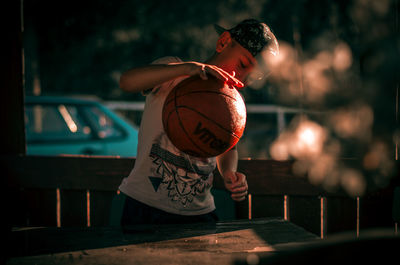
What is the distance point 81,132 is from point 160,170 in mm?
3455

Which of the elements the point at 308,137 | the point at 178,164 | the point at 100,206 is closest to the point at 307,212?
the point at 178,164

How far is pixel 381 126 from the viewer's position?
908 cm

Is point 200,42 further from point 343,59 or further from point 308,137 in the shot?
point 308,137

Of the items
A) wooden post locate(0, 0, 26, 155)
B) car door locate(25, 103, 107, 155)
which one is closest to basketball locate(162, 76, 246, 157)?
wooden post locate(0, 0, 26, 155)

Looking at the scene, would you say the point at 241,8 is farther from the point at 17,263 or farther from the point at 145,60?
the point at 17,263

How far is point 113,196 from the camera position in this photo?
10.9 feet

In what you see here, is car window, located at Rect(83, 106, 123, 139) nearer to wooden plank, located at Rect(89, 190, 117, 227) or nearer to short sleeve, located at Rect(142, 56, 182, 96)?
wooden plank, located at Rect(89, 190, 117, 227)

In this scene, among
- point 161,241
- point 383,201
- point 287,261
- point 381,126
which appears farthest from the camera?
point 381,126

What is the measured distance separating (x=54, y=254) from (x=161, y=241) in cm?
49

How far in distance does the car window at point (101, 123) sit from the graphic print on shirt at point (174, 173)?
10.7ft

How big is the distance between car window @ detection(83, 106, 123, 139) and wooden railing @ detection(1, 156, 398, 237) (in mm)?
2064

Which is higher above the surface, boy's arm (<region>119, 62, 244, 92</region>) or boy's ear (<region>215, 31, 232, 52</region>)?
boy's ear (<region>215, 31, 232, 52</region>)

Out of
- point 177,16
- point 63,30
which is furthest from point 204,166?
point 177,16

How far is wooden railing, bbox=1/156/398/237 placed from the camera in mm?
3115
